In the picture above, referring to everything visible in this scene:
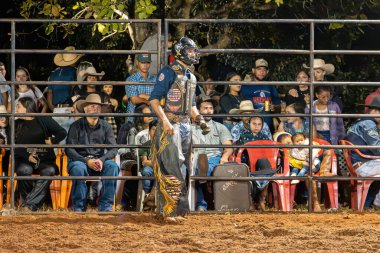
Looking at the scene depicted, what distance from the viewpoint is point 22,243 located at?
8555 mm

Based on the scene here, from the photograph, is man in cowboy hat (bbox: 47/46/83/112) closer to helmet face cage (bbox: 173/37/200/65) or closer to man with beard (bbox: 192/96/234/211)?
man with beard (bbox: 192/96/234/211)

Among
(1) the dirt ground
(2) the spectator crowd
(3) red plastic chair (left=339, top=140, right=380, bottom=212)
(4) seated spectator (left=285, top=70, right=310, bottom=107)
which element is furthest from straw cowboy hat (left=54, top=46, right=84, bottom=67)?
(3) red plastic chair (left=339, top=140, right=380, bottom=212)

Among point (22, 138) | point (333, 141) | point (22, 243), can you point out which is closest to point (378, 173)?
point (333, 141)

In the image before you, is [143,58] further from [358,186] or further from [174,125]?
[358,186]

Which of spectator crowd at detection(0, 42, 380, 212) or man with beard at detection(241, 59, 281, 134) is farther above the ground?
man with beard at detection(241, 59, 281, 134)

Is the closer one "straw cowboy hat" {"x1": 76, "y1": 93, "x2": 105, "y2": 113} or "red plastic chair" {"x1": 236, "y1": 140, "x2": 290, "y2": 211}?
"straw cowboy hat" {"x1": 76, "y1": 93, "x2": 105, "y2": 113}

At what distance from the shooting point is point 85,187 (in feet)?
37.5

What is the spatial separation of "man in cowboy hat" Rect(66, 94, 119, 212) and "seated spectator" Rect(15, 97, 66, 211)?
0.83 ft

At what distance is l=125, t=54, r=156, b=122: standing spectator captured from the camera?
11.5m

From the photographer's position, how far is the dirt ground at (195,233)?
8.40m

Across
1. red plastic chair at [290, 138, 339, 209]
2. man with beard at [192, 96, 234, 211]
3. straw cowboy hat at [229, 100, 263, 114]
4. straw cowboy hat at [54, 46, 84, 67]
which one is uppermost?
straw cowboy hat at [54, 46, 84, 67]

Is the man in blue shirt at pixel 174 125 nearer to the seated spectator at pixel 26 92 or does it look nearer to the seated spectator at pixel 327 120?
the seated spectator at pixel 327 120

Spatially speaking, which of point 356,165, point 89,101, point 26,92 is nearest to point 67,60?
point 26,92

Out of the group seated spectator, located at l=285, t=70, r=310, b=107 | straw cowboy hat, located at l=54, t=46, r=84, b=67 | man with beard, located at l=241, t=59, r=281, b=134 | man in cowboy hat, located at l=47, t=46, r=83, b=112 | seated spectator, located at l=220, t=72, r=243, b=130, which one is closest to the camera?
seated spectator, located at l=220, t=72, r=243, b=130
